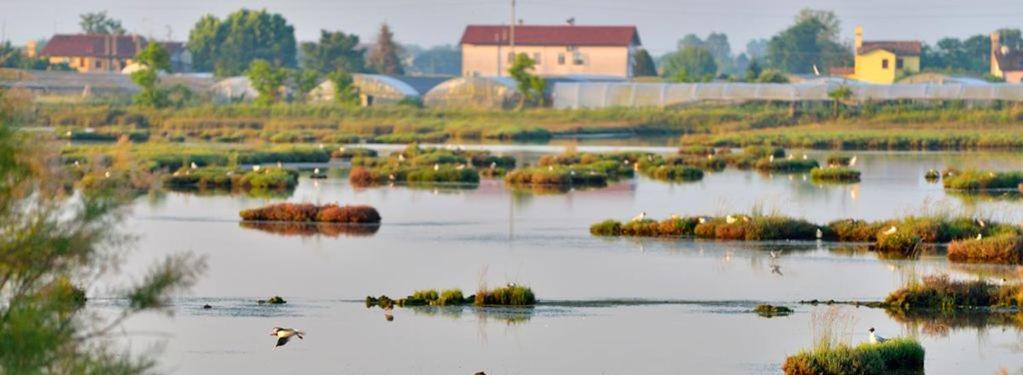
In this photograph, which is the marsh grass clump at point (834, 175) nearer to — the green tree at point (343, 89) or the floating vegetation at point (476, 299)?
the floating vegetation at point (476, 299)

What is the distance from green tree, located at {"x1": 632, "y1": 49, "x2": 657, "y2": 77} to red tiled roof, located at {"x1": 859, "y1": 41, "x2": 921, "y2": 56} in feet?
54.7

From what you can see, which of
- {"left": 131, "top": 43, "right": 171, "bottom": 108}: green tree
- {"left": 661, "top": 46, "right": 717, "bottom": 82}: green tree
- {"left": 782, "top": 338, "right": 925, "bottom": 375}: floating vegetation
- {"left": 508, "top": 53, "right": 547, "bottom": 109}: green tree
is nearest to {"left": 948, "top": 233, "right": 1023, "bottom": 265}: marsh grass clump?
{"left": 782, "top": 338, "right": 925, "bottom": 375}: floating vegetation

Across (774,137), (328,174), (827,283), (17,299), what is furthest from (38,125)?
(774,137)

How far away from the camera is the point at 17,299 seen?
1420 centimetres

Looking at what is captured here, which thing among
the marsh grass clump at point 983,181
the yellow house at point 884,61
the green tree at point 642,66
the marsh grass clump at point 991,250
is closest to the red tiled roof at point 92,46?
the green tree at point 642,66

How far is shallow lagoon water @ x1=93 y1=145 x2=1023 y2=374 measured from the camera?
23875mm

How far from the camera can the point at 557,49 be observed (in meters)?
138

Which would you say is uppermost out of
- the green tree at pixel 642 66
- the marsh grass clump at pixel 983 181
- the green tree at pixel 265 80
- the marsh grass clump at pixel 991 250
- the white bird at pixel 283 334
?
the green tree at pixel 642 66

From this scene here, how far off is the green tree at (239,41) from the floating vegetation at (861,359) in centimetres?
12659

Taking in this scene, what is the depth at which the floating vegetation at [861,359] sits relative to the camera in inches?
861

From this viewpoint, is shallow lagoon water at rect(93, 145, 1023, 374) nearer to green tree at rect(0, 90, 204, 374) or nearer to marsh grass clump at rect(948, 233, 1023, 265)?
marsh grass clump at rect(948, 233, 1023, 265)

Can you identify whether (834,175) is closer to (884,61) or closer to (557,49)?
(557,49)

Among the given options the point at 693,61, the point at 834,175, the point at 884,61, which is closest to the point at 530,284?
the point at 834,175

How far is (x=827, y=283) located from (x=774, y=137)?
5115cm
